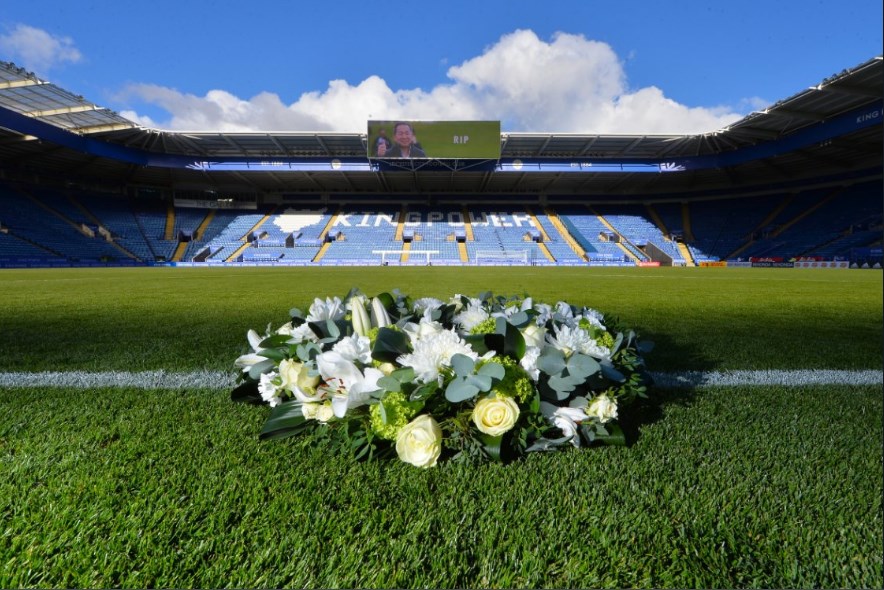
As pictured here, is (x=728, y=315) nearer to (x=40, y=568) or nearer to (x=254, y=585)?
(x=254, y=585)

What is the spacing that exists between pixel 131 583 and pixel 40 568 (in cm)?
19

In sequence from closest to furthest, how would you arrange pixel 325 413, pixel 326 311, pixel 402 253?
pixel 325 413
pixel 326 311
pixel 402 253

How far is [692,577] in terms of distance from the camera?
2.58ft

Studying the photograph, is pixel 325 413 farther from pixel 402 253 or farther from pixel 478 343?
pixel 402 253

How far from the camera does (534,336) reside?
132cm

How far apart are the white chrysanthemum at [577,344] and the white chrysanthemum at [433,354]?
33 centimetres

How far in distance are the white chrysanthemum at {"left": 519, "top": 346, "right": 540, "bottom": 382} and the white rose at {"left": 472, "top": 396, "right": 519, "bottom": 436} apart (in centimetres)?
15

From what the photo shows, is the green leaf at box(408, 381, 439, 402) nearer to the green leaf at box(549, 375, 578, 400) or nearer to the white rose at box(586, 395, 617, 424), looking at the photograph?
the green leaf at box(549, 375, 578, 400)

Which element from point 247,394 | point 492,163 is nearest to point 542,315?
point 247,394

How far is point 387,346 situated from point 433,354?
5.8 inches

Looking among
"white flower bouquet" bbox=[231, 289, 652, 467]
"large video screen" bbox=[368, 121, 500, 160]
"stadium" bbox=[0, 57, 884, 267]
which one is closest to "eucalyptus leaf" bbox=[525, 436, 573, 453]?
"white flower bouquet" bbox=[231, 289, 652, 467]

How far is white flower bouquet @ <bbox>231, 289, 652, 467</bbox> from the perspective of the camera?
115cm

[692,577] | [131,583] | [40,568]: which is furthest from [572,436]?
[40,568]

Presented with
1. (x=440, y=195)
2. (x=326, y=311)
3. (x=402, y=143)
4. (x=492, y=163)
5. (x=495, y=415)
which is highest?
(x=402, y=143)
